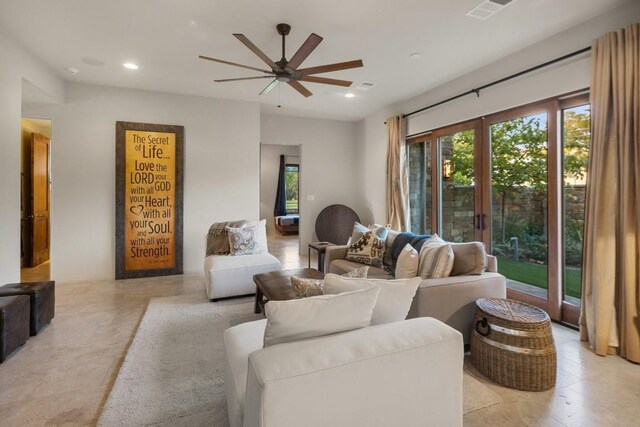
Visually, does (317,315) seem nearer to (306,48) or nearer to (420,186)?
(306,48)

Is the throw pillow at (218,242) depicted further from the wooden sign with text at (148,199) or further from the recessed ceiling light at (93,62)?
the recessed ceiling light at (93,62)

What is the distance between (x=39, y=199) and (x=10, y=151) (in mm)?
3042

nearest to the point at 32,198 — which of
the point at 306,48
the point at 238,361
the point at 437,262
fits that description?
the point at 306,48

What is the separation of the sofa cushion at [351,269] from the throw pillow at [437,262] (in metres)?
0.63

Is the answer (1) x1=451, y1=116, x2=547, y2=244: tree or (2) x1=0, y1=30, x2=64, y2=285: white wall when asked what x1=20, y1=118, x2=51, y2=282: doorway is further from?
(1) x1=451, y1=116, x2=547, y2=244: tree

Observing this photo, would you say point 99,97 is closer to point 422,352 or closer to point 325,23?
point 325,23

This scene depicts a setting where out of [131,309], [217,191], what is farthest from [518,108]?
[131,309]

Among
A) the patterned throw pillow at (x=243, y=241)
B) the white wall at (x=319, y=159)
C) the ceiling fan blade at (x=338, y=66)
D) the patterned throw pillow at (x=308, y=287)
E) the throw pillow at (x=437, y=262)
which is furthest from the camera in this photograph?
the white wall at (x=319, y=159)

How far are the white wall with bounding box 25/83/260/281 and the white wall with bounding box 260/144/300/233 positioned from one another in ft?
16.8

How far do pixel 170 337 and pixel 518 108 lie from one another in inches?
169

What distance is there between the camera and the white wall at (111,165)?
4598mm

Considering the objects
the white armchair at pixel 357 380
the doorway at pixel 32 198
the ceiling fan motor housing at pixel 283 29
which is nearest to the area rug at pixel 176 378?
the white armchair at pixel 357 380

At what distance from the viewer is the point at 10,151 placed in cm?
326

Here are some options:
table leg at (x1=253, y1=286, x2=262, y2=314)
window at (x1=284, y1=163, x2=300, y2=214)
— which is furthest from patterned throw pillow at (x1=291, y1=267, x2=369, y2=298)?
window at (x1=284, y1=163, x2=300, y2=214)
